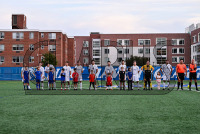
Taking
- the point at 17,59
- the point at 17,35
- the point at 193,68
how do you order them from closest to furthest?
the point at 193,68 < the point at 17,35 < the point at 17,59

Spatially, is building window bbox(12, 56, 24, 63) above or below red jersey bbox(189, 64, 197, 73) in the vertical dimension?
above

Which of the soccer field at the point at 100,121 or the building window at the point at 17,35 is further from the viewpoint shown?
the building window at the point at 17,35

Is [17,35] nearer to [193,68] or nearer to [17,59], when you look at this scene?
[17,59]

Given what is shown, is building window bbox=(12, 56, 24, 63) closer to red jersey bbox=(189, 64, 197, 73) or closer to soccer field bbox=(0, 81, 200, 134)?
red jersey bbox=(189, 64, 197, 73)

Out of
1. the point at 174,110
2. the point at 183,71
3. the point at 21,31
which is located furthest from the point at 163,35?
the point at 174,110

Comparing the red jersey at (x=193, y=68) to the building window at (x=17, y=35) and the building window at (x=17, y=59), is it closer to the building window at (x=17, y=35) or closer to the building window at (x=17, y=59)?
the building window at (x=17, y=35)

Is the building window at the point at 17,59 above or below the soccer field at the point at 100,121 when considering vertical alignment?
Result: above

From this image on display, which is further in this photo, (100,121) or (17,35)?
(17,35)

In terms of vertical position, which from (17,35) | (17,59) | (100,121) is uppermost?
(17,35)

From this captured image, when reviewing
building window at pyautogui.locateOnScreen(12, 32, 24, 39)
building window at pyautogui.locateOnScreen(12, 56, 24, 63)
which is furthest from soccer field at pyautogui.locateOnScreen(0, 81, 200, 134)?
building window at pyautogui.locateOnScreen(12, 56, 24, 63)

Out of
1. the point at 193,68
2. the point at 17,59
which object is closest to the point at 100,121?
the point at 193,68

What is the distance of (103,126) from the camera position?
6352 millimetres

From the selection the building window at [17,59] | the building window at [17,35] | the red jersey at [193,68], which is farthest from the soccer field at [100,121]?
the building window at [17,59]

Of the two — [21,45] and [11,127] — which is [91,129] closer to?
[11,127]
